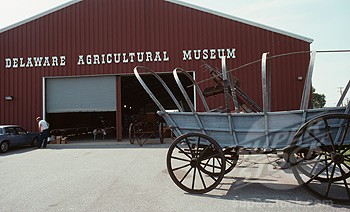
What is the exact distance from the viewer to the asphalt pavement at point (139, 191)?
4.48m

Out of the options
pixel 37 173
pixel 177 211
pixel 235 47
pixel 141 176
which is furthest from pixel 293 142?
pixel 235 47

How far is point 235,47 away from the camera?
14.9 m

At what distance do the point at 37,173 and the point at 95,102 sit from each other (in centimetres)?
861

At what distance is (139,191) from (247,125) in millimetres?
2286

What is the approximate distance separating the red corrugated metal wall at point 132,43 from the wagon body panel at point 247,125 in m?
9.33

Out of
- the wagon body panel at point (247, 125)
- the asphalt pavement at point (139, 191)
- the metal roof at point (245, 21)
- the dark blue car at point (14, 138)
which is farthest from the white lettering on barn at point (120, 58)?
the wagon body panel at point (247, 125)

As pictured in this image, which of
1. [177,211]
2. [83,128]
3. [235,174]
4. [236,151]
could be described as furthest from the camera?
[83,128]

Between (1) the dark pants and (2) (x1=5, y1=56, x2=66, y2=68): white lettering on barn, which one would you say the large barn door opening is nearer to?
(2) (x1=5, y1=56, x2=66, y2=68): white lettering on barn

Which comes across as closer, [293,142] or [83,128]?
[293,142]

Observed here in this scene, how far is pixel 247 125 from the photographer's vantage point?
504 cm

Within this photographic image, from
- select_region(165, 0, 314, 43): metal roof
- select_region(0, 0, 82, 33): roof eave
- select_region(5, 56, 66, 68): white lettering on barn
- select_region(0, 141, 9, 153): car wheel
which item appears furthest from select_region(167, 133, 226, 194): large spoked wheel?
select_region(0, 0, 82, 33): roof eave

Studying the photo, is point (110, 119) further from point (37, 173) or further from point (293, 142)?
point (293, 142)

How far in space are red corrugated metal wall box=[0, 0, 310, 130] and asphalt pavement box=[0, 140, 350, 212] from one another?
25.3 feet

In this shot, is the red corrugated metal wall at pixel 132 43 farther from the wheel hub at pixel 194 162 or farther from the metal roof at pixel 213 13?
the wheel hub at pixel 194 162
